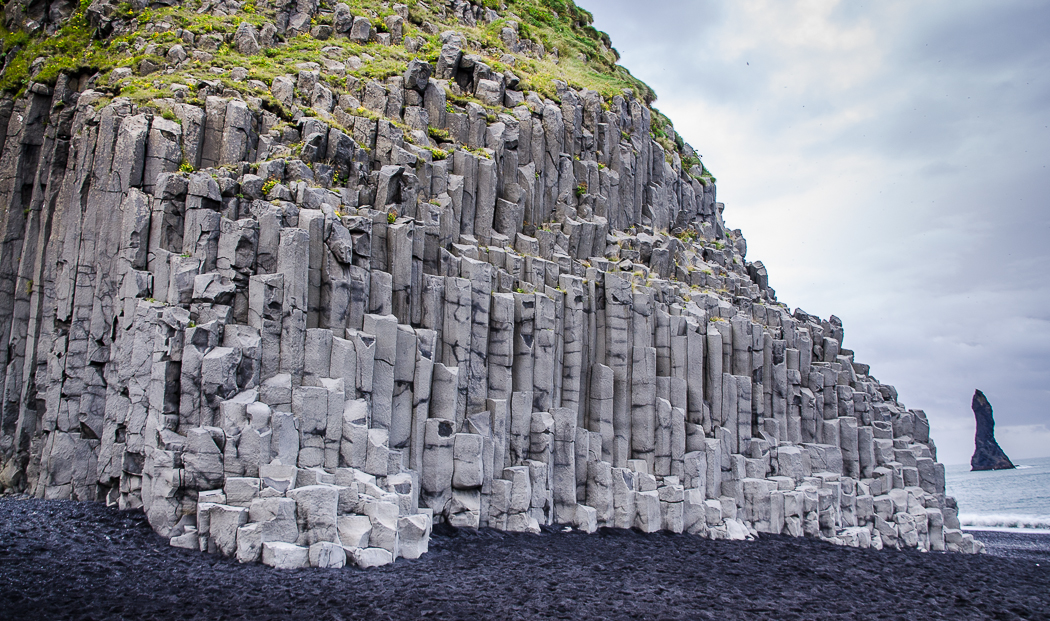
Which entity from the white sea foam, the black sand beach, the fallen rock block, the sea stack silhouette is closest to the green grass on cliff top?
the black sand beach

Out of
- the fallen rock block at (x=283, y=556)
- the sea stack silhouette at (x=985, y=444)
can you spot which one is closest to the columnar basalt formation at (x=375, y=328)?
the fallen rock block at (x=283, y=556)

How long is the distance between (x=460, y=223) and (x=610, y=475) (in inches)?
305

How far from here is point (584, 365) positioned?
2131 cm

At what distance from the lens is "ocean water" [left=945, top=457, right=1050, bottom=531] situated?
50.8 meters

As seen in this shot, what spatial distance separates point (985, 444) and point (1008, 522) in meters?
72.4

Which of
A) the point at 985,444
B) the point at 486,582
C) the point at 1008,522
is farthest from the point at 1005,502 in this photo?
the point at 486,582

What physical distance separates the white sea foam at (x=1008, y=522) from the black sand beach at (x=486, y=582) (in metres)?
35.5

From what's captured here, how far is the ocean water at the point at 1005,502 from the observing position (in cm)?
5078

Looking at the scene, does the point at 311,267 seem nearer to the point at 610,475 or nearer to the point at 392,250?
the point at 392,250

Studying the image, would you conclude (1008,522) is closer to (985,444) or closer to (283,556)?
(283,556)

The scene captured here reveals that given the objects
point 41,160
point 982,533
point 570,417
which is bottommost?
point 982,533

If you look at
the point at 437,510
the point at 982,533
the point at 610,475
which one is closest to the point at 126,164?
the point at 437,510

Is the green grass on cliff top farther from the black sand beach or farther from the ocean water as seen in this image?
the ocean water

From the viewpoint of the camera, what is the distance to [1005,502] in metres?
69.6
